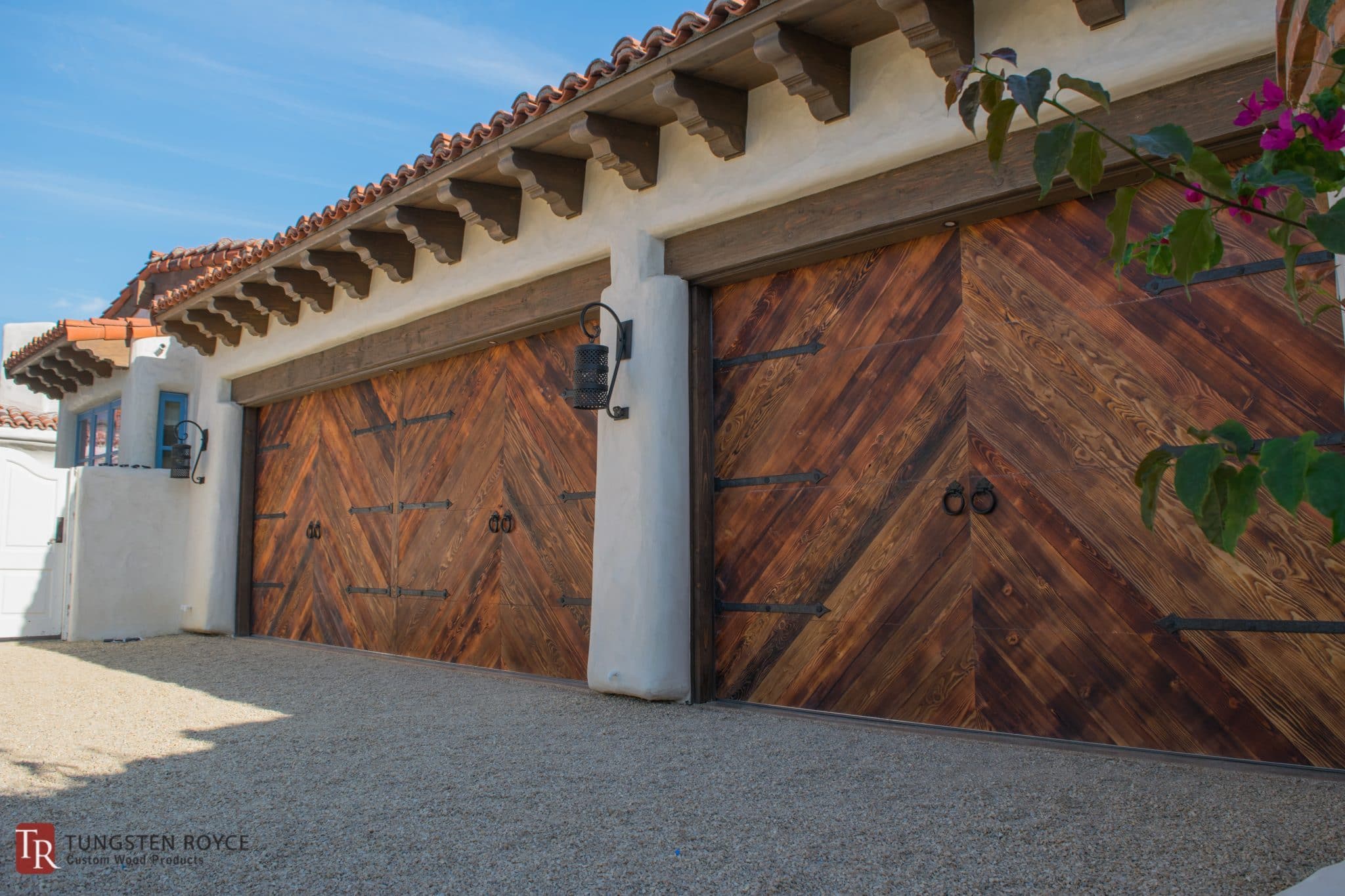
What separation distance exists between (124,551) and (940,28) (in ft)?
26.3

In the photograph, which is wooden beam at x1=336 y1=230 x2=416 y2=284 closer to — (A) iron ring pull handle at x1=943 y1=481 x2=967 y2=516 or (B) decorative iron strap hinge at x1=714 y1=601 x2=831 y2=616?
(B) decorative iron strap hinge at x1=714 y1=601 x2=831 y2=616

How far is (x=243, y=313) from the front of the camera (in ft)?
26.3

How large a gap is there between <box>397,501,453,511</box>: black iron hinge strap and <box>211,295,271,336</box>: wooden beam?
7.61ft

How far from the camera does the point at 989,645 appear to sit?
3766 mm

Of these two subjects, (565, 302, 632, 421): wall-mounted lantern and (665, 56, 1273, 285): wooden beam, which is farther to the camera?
(565, 302, 632, 421): wall-mounted lantern

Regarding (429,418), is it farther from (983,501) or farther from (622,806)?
(622,806)

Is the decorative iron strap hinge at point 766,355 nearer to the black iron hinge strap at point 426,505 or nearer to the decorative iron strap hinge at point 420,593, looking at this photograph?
the black iron hinge strap at point 426,505

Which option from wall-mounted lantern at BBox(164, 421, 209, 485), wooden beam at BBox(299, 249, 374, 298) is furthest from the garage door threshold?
wall-mounted lantern at BBox(164, 421, 209, 485)

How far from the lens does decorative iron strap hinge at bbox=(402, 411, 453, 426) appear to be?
652 cm

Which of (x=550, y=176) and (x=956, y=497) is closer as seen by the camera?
(x=956, y=497)

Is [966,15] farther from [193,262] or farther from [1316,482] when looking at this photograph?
[193,262]

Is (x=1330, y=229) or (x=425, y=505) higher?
(x=1330, y=229)

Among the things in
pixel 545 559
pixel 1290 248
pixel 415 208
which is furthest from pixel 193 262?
pixel 1290 248

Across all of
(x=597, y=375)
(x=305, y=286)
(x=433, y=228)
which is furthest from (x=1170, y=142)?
(x=305, y=286)
